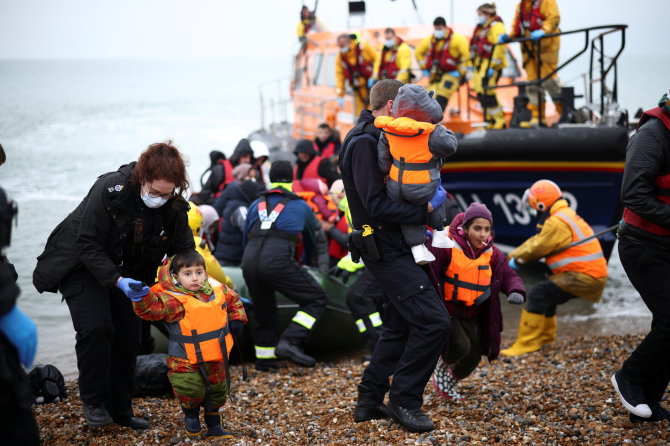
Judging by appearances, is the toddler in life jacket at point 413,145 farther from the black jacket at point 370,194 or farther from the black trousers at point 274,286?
the black trousers at point 274,286

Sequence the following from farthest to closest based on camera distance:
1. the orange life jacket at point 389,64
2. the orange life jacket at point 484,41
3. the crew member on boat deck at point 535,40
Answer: the orange life jacket at point 389,64
the orange life jacket at point 484,41
the crew member on boat deck at point 535,40

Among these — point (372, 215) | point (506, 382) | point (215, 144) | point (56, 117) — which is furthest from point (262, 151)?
point (56, 117)

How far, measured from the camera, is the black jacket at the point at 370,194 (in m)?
3.85

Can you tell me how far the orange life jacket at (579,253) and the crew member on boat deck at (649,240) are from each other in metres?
2.35

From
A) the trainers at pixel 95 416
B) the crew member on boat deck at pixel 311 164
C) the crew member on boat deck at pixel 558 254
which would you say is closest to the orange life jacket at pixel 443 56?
the crew member on boat deck at pixel 311 164

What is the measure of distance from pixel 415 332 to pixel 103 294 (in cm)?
156

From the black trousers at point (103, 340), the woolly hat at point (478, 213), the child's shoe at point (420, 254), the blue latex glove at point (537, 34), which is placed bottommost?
the black trousers at point (103, 340)

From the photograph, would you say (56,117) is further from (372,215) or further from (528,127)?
(372,215)

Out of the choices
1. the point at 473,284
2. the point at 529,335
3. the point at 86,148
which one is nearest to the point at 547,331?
the point at 529,335

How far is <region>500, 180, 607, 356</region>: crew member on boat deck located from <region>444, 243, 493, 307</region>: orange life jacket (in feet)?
6.69

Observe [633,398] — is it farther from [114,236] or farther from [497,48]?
[497,48]

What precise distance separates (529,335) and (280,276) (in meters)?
2.17

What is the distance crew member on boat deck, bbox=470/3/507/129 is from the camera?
950 centimetres

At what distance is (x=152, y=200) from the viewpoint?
3.80 meters
